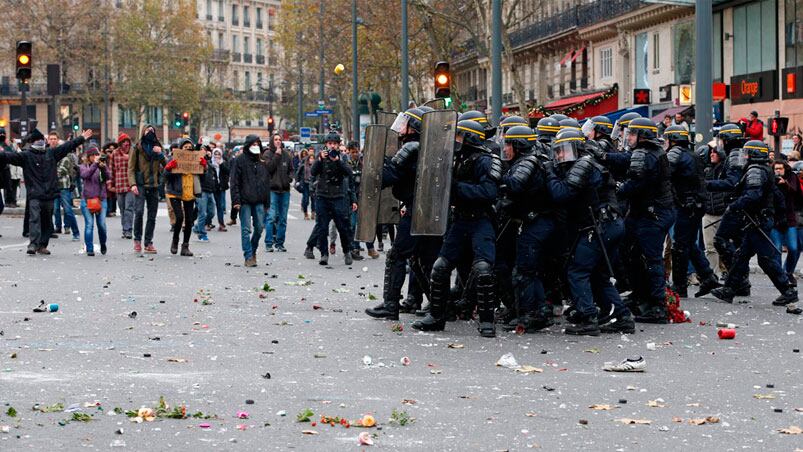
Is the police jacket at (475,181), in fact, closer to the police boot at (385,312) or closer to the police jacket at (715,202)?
→ the police boot at (385,312)

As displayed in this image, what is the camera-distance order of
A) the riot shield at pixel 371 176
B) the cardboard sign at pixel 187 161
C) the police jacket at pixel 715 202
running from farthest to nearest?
the cardboard sign at pixel 187 161 → the police jacket at pixel 715 202 → the riot shield at pixel 371 176

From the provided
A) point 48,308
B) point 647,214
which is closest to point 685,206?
point 647,214

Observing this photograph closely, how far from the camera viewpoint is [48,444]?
288 inches

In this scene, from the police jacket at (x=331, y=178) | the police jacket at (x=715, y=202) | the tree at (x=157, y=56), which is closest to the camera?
the police jacket at (x=715, y=202)

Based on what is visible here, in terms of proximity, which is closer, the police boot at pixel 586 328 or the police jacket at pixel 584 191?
the police jacket at pixel 584 191

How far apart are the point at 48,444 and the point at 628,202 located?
752cm

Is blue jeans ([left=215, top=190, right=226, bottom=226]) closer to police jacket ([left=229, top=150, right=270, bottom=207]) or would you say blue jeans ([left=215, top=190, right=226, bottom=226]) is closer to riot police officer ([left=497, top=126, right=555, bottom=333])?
police jacket ([left=229, top=150, right=270, bottom=207])

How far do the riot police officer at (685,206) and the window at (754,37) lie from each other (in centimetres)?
2484

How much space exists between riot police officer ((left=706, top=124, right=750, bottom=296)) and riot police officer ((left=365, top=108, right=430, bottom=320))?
3448 millimetres

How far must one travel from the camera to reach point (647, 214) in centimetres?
1327

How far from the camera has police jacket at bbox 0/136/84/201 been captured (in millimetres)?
21141

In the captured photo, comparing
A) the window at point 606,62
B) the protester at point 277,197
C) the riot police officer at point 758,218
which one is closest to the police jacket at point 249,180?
the protester at point 277,197

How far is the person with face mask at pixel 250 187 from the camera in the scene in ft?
64.2

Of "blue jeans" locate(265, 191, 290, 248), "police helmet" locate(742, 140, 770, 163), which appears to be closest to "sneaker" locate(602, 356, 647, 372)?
"police helmet" locate(742, 140, 770, 163)
